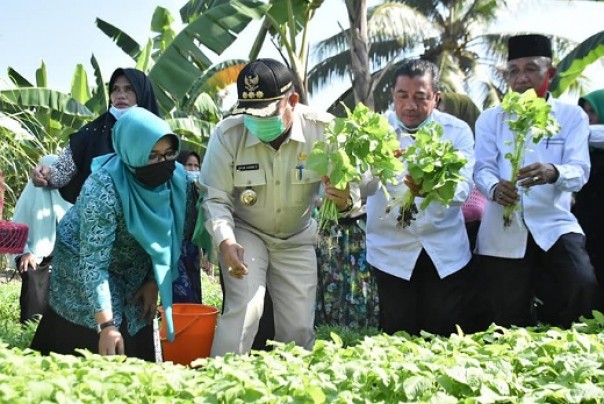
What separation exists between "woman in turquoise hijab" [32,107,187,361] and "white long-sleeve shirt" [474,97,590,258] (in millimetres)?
1797

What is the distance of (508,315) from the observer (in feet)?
16.2

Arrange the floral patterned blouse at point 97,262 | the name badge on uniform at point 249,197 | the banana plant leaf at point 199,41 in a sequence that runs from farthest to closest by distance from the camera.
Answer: the banana plant leaf at point 199,41
the name badge on uniform at point 249,197
the floral patterned blouse at point 97,262

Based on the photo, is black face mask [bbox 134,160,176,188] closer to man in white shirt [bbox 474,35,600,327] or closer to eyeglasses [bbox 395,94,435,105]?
eyeglasses [bbox 395,94,435,105]

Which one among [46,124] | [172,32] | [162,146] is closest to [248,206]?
[162,146]

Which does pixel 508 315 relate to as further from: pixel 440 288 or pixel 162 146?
pixel 162 146

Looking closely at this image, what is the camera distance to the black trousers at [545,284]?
4.68 meters

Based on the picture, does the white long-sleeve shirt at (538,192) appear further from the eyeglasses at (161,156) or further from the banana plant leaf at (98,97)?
the banana plant leaf at (98,97)

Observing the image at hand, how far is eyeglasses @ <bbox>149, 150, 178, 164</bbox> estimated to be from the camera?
4.02m

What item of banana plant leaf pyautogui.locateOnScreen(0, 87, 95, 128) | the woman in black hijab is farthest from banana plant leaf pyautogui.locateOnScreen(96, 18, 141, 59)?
the woman in black hijab

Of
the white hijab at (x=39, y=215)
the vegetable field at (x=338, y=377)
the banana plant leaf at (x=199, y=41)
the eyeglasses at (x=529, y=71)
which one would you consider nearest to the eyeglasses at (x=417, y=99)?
the eyeglasses at (x=529, y=71)

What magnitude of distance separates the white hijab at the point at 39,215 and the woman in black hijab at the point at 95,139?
94 centimetres

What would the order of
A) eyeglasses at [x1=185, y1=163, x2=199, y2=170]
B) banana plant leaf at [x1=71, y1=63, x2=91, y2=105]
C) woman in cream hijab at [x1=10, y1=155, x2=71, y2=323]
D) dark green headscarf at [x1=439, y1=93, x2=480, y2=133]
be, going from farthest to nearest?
dark green headscarf at [x1=439, y1=93, x2=480, y2=133] < banana plant leaf at [x1=71, y1=63, x2=91, y2=105] < eyeglasses at [x1=185, y1=163, x2=199, y2=170] < woman in cream hijab at [x1=10, y1=155, x2=71, y2=323]

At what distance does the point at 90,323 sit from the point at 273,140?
1.29 meters

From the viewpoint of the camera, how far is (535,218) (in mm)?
4855
